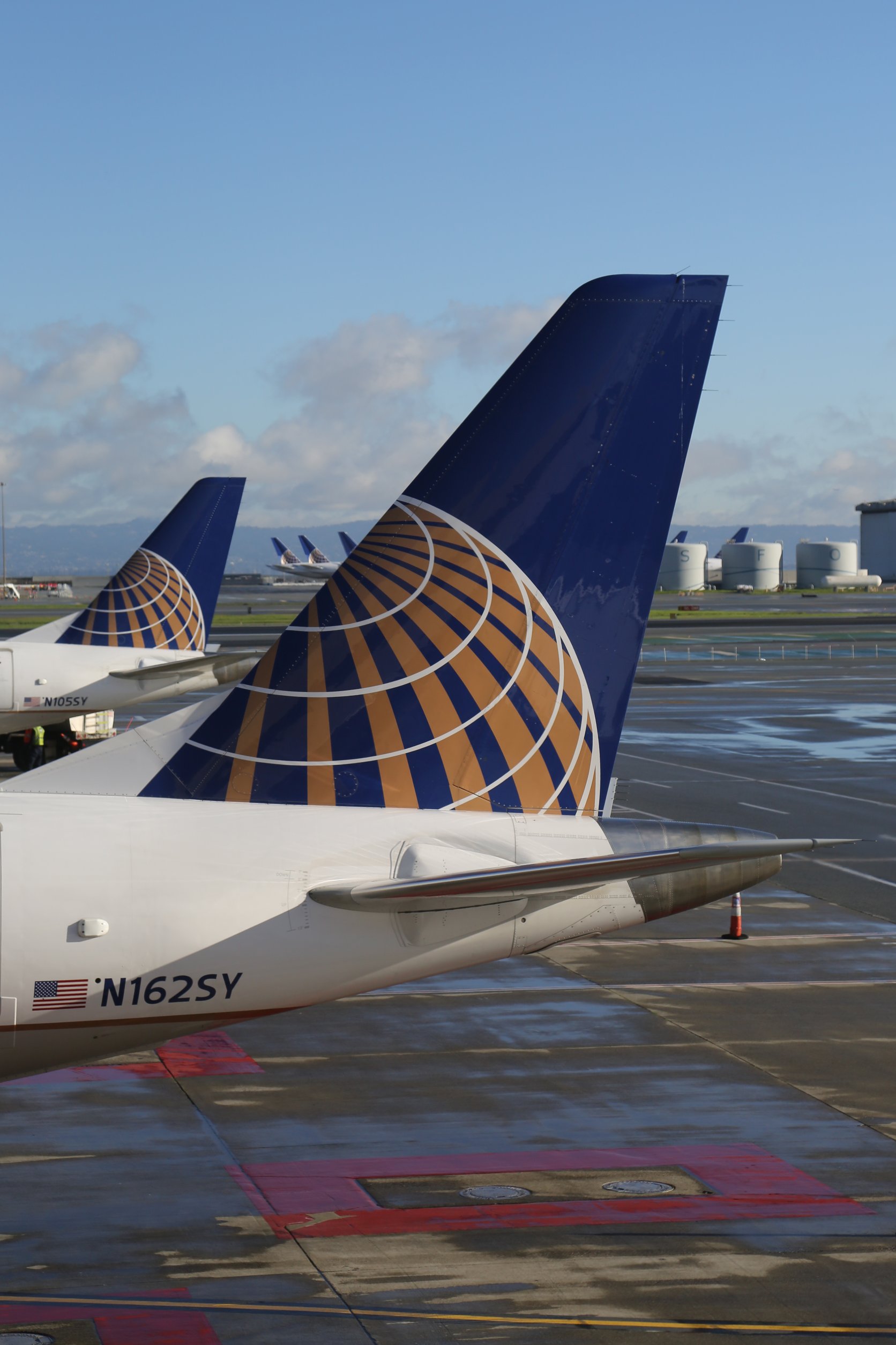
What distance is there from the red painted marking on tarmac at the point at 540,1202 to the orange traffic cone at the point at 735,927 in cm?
1022

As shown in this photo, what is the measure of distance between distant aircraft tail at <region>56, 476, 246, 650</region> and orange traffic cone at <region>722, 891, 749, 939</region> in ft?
68.5

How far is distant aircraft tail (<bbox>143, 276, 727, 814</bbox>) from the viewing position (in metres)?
11.4

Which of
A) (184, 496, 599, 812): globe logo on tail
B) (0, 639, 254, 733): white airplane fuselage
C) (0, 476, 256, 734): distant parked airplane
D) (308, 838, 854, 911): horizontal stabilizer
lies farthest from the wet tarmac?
(0, 476, 256, 734): distant parked airplane

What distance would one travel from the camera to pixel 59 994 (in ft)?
32.1

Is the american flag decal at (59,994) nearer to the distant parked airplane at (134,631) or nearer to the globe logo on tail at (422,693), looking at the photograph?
the globe logo on tail at (422,693)

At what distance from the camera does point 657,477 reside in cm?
1242

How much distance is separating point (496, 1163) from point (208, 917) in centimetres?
554

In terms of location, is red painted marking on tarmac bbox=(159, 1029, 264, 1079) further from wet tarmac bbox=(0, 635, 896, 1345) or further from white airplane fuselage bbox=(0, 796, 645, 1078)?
white airplane fuselage bbox=(0, 796, 645, 1078)

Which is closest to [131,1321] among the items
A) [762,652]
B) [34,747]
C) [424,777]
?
[424,777]

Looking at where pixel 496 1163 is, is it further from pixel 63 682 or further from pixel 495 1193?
pixel 63 682

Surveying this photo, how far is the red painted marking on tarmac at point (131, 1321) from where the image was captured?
34.8ft

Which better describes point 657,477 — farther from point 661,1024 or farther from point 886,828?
point 886,828

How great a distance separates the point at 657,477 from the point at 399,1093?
313 inches

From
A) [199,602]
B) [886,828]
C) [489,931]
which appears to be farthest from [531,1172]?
[199,602]
